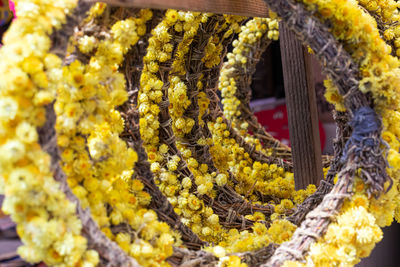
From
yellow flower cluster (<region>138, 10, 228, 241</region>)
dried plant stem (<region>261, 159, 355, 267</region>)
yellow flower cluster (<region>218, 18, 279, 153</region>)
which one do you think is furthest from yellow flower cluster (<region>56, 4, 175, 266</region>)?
yellow flower cluster (<region>218, 18, 279, 153</region>)

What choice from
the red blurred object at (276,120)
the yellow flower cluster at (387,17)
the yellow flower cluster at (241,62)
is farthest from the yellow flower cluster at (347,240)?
the red blurred object at (276,120)

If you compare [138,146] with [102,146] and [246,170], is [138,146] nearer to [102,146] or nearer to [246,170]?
[102,146]

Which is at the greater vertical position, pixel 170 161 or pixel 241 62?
pixel 241 62

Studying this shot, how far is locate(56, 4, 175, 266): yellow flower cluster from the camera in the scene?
0.73m

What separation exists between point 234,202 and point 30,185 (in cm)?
96

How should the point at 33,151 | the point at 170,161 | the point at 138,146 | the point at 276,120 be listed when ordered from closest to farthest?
the point at 33,151, the point at 138,146, the point at 170,161, the point at 276,120

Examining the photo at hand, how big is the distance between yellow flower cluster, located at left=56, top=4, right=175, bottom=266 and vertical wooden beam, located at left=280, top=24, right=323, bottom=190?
2.88 feet

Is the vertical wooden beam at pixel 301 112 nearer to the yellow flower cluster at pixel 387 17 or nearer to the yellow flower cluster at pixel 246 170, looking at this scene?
the yellow flower cluster at pixel 246 170

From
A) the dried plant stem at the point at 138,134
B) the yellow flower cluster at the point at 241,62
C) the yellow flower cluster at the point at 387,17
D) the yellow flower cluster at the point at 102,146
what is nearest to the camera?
the yellow flower cluster at the point at 102,146

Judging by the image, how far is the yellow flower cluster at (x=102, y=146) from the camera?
0.73 meters

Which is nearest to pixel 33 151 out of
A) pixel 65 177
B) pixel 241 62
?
pixel 65 177

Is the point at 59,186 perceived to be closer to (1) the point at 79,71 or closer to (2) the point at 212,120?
(1) the point at 79,71

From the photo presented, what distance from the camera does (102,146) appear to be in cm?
77

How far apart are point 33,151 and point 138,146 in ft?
0.99
